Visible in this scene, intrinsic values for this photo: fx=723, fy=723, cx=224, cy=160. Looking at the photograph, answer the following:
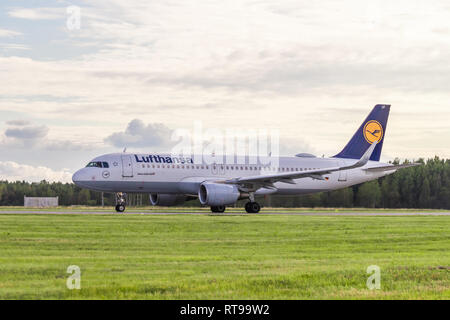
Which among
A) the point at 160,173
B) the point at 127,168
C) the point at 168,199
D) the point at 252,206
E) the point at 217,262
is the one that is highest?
the point at 127,168

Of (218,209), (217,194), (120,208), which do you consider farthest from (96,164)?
(218,209)

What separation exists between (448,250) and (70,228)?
1599 centimetres

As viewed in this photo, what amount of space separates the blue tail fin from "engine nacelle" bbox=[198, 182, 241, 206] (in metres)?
17.6

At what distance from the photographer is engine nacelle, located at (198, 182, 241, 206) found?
51.0 meters

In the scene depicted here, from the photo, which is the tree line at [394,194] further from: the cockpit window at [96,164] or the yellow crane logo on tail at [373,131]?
the cockpit window at [96,164]

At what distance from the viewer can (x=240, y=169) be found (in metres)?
58.1

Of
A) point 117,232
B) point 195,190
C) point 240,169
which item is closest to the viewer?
point 117,232

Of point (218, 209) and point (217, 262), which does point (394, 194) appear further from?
point (217, 262)

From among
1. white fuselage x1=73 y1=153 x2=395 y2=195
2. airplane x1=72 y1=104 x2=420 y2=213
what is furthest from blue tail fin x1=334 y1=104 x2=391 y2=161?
white fuselage x1=73 y1=153 x2=395 y2=195

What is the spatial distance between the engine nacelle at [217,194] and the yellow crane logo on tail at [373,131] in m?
19.3

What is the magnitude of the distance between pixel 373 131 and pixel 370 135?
1.57 ft

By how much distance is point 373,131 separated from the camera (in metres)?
67.1

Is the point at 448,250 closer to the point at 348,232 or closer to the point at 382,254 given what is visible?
the point at 382,254
